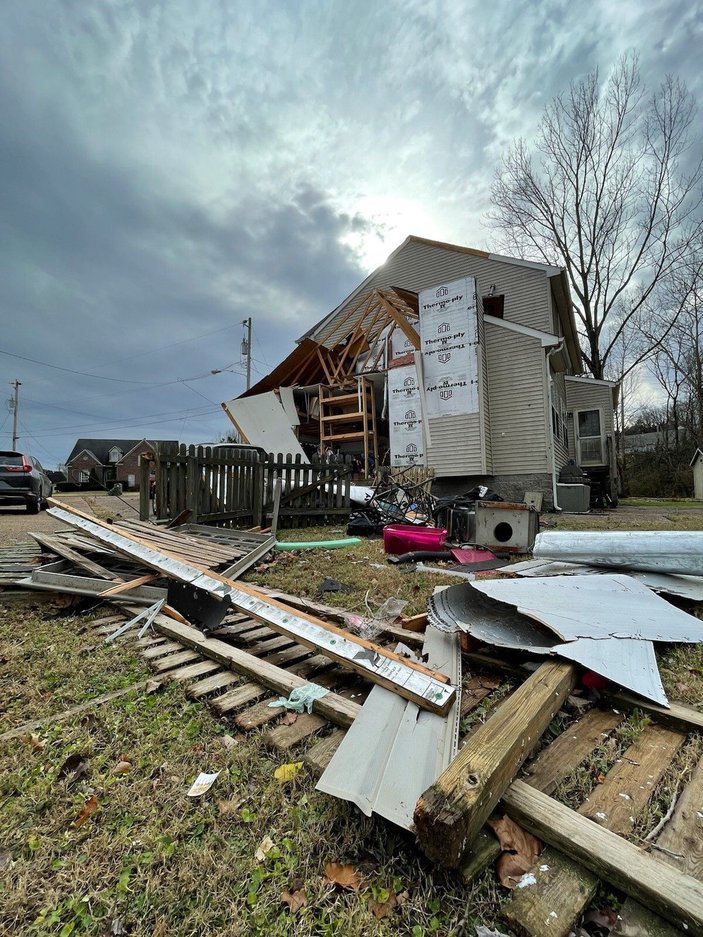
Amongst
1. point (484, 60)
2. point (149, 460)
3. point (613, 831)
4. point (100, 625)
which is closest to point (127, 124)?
point (149, 460)

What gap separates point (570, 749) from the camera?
1546mm

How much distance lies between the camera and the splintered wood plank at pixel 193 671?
223cm

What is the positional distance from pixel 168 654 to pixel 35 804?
3.78 feet

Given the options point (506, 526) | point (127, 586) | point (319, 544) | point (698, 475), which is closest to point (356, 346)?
point (319, 544)

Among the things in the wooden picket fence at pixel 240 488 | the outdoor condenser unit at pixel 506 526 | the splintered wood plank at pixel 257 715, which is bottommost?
the splintered wood plank at pixel 257 715

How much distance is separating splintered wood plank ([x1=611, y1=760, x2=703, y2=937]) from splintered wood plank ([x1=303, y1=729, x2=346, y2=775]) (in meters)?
0.93

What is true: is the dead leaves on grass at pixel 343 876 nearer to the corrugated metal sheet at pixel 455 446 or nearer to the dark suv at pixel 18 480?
the corrugated metal sheet at pixel 455 446

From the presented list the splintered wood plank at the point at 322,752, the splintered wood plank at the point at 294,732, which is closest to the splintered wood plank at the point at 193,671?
the splintered wood plank at the point at 294,732

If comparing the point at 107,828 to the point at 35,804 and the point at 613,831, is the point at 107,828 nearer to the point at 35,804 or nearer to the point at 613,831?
the point at 35,804

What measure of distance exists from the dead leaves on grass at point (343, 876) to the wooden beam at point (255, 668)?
1.92ft

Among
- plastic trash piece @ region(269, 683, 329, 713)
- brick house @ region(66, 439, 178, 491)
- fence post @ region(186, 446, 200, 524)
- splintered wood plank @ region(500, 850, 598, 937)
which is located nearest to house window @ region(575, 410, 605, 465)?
fence post @ region(186, 446, 200, 524)

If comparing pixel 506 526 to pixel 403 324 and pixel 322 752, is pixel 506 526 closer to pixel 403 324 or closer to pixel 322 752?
pixel 322 752

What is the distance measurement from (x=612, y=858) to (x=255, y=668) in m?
1.70

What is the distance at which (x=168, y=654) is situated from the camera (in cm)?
255
